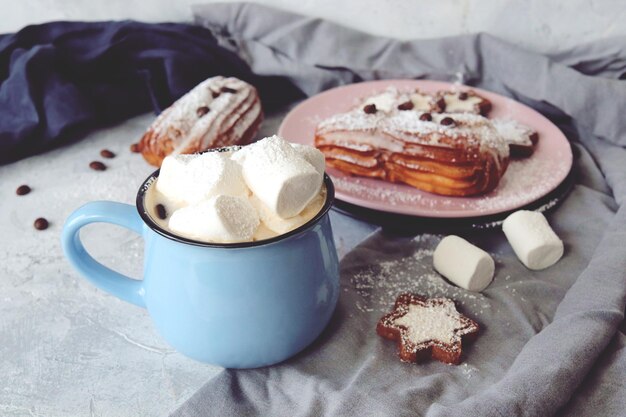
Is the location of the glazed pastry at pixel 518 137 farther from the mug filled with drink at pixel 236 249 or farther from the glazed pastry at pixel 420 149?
the mug filled with drink at pixel 236 249

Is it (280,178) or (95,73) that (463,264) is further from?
(95,73)

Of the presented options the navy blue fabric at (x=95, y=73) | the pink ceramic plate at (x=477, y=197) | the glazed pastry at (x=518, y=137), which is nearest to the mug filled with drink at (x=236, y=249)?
the pink ceramic plate at (x=477, y=197)

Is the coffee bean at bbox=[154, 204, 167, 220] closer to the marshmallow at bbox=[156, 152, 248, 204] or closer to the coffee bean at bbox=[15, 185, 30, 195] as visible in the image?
the marshmallow at bbox=[156, 152, 248, 204]

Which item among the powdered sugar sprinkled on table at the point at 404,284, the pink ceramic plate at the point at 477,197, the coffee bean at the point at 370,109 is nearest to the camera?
the powdered sugar sprinkled on table at the point at 404,284

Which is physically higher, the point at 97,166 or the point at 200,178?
the point at 200,178

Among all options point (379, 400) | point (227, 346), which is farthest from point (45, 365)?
point (379, 400)

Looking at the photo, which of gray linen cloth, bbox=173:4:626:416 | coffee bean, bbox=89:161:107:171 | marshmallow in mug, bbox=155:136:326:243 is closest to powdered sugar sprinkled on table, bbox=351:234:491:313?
gray linen cloth, bbox=173:4:626:416

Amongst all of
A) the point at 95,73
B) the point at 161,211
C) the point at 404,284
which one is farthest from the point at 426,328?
the point at 95,73
